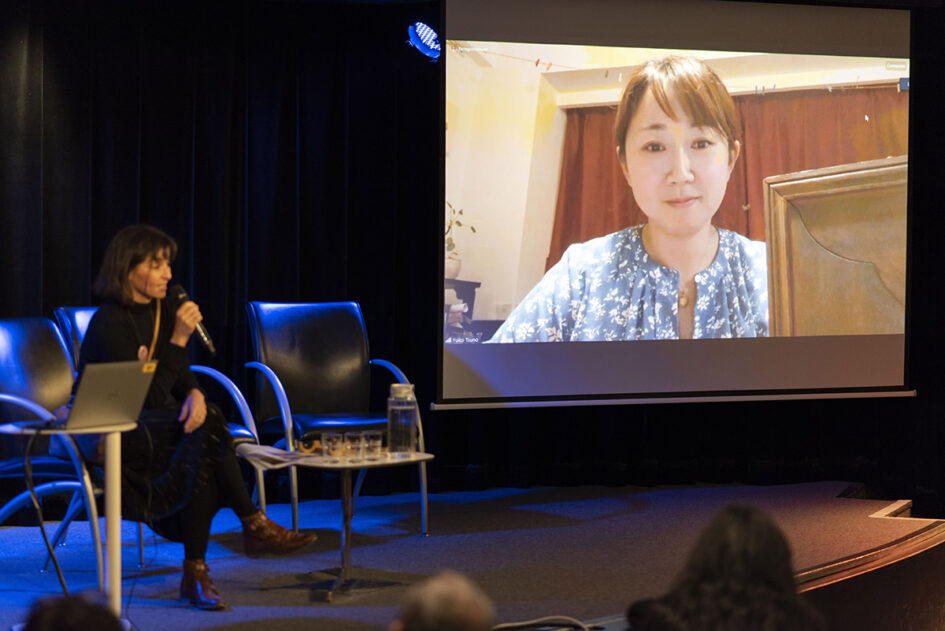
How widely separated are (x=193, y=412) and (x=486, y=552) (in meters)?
1.37

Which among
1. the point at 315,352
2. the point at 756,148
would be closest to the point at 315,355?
the point at 315,352

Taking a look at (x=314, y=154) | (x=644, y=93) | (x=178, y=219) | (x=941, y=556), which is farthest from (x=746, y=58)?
(x=178, y=219)

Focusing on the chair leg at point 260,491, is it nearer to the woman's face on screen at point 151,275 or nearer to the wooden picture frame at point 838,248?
the woman's face on screen at point 151,275

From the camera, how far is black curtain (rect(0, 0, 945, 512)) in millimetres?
4441

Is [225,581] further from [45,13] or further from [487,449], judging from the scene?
[45,13]

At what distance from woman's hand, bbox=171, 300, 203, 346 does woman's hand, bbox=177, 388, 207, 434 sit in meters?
0.17

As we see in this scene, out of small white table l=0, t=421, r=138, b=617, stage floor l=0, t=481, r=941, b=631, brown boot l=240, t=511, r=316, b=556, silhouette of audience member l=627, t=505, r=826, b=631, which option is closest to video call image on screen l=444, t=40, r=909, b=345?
stage floor l=0, t=481, r=941, b=631

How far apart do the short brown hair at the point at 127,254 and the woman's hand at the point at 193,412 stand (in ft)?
1.26

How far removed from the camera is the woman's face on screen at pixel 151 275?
312 centimetres

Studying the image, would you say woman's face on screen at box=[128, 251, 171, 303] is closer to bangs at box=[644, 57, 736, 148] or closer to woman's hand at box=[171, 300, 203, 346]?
woman's hand at box=[171, 300, 203, 346]

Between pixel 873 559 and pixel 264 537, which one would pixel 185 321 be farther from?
pixel 873 559

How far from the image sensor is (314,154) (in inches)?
194

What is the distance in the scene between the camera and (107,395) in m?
2.50

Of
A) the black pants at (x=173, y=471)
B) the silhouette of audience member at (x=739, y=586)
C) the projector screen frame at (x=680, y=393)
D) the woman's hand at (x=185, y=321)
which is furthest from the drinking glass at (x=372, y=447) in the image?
the silhouette of audience member at (x=739, y=586)
